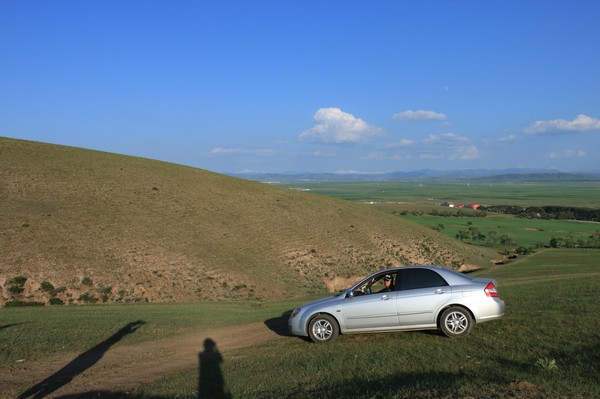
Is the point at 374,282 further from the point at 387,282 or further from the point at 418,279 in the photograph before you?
the point at 418,279

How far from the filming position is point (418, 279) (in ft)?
35.1

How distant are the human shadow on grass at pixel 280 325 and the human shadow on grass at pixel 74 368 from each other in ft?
13.5

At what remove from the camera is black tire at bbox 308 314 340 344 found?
1090 centimetres

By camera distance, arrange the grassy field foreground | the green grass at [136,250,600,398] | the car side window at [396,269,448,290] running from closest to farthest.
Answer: the green grass at [136,250,600,398] < the grassy field foreground < the car side window at [396,269,448,290]

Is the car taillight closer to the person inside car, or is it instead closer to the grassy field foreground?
the grassy field foreground

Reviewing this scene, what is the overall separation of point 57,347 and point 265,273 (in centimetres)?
2032

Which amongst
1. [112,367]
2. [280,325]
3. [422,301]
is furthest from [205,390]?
[280,325]

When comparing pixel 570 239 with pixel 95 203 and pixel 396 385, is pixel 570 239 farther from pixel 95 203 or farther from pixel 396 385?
pixel 396 385

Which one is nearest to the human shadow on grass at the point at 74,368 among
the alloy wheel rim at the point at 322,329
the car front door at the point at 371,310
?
the alloy wheel rim at the point at 322,329

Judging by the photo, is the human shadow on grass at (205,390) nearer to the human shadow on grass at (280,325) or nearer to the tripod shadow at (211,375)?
the tripod shadow at (211,375)

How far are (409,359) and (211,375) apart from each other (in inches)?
150

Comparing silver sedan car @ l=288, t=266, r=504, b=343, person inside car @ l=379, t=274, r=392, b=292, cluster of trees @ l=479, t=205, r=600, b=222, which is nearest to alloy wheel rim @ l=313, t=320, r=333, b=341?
silver sedan car @ l=288, t=266, r=504, b=343

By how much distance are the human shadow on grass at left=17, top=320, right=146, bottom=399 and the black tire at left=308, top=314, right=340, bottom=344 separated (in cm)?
504

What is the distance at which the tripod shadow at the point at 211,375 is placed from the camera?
8005 mm
